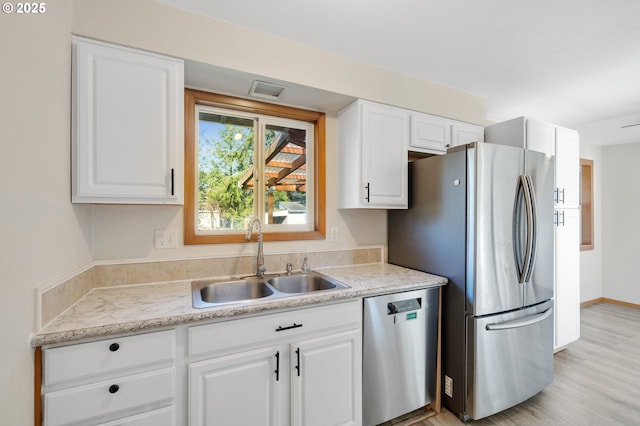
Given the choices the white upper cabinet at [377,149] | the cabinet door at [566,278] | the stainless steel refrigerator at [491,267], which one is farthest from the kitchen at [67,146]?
the cabinet door at [566,278]

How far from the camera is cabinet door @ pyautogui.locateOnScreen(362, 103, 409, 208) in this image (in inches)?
81.6

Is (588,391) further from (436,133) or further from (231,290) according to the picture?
(231,290)

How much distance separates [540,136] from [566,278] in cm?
138

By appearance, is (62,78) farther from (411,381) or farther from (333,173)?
(411,381)

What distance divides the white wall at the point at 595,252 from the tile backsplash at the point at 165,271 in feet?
13.6

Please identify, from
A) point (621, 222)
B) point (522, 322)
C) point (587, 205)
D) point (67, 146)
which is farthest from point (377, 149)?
point (621, 222)

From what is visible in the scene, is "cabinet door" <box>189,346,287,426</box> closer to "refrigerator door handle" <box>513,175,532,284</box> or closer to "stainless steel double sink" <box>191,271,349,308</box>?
"stainless steel double sink" <box>191,271,349,308</box>

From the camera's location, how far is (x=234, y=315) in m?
1.29

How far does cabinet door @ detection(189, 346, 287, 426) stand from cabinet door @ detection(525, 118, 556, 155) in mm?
2587

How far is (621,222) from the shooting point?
A: 166 inches

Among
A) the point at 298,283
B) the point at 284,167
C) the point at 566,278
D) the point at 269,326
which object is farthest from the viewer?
the point at 566,278

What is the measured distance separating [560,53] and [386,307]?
85.2 inches

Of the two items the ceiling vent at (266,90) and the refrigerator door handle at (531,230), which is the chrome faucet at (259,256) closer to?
the ceiling vent at (266,90)

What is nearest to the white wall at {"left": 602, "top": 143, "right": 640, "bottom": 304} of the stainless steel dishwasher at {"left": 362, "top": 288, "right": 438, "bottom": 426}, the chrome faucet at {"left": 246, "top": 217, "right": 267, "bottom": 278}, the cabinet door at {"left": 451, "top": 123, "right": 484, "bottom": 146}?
the cabinet door at {"left": 451, "top": 123, "right": 484, "bottom": 146}
